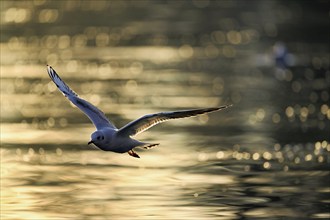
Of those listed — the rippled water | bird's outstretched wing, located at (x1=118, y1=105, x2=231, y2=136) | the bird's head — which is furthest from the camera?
the rippled water

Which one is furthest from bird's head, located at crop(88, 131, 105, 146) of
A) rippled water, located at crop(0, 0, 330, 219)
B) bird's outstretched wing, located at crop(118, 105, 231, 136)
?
rippled water, located at crop(0, 0, 330, 219)

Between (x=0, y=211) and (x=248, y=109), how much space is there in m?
10.7

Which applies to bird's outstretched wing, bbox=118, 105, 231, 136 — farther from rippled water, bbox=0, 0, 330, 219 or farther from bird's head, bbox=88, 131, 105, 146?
Result: rippled water, bbox=0, 0, 330, 219

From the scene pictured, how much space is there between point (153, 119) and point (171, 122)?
10.8m

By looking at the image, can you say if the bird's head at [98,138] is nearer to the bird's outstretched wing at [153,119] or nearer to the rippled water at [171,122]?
the bird's outstretched wing at [153,119]

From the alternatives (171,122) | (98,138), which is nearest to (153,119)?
(98,138)

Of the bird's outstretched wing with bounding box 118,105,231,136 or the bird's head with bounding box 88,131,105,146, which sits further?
the bird's head with bounding box 88,131,105,146

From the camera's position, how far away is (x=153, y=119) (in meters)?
13.6

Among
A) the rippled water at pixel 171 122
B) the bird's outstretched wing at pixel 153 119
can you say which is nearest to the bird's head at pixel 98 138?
the bird's outstretched wing at pixel 153 119

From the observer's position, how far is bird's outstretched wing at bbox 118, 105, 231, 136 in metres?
13.1

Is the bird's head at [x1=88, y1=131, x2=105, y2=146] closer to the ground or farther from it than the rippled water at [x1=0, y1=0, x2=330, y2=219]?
closer to the ground

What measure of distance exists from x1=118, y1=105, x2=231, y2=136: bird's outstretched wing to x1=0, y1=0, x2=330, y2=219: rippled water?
68.1 inches

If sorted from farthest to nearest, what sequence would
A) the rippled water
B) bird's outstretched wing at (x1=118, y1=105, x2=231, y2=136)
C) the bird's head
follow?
the rippled water → the bird's head → bird's outstretched wing at (x1=118, y1=105, x2=231, y2=136)

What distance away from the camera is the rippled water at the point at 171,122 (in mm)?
16672
